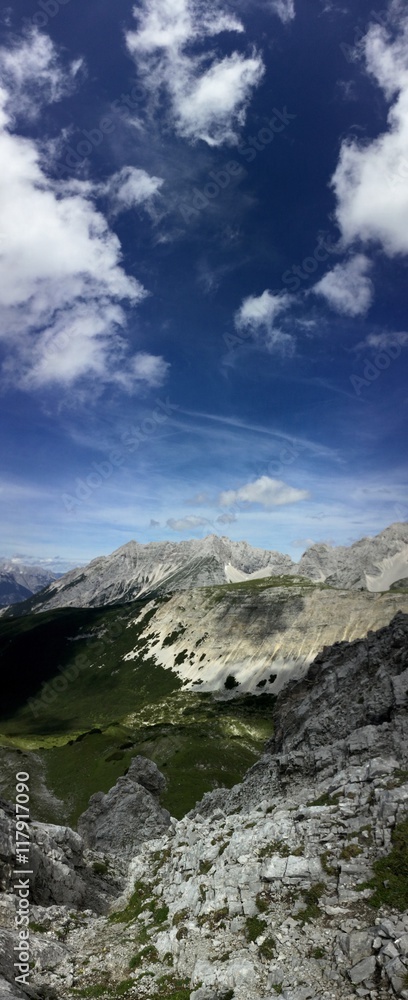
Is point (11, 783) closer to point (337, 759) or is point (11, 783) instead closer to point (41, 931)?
point (41, 931)

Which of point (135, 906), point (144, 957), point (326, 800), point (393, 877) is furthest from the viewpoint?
point (135, 906)

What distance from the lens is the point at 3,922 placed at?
28172 mm

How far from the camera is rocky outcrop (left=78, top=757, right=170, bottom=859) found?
56719 millimetres

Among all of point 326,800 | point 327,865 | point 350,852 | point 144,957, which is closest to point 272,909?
point 327,865

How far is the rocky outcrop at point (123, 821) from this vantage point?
56719 mm

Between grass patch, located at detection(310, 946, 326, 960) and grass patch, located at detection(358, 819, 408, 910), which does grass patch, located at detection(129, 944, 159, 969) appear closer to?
grass patch, located at detection(310, 946, 326, 960)

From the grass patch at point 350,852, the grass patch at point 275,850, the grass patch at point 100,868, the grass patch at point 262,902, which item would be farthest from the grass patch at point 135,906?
the grass patch at point 350,852

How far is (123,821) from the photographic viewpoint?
5925 cm

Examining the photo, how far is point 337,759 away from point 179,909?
635 inches

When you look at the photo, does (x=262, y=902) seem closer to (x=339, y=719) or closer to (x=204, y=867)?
(x=204, y=867)

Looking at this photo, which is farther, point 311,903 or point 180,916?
point 180,916

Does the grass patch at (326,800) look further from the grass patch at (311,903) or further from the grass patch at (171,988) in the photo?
the grass patch at (171,988)

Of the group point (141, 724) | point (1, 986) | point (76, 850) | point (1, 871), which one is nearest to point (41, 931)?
point (1, 871)

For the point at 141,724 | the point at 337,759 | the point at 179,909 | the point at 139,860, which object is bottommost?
the point at 141,724
